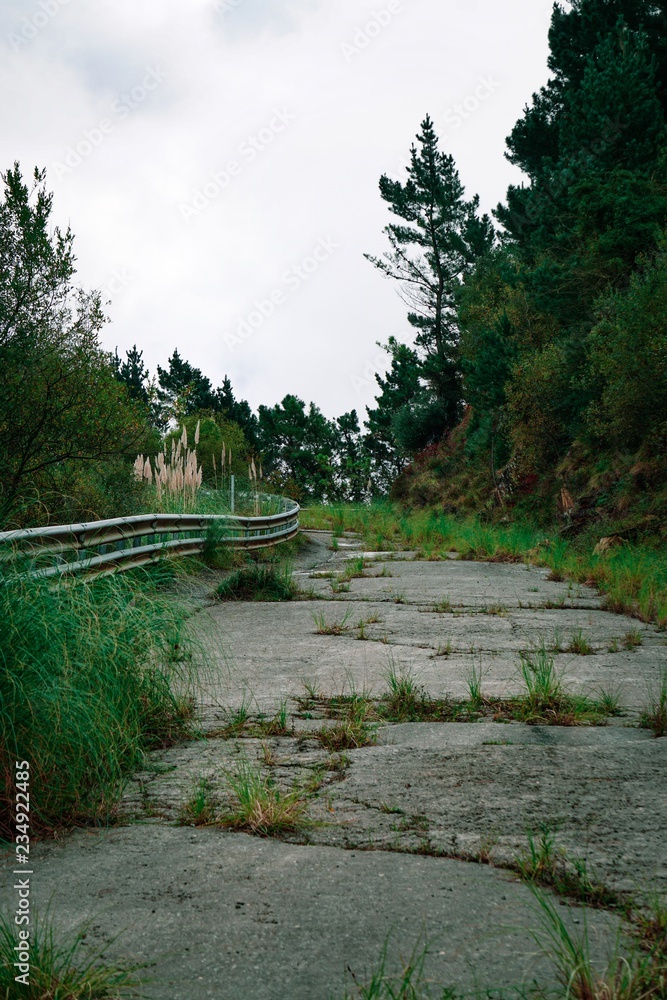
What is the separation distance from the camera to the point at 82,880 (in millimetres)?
2125

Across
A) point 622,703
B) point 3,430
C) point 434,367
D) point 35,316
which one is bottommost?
point 622,703

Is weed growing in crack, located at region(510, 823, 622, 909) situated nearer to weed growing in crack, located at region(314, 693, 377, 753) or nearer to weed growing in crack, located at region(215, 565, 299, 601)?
weed growing in crack, located at region(314, 693, 377, 753)

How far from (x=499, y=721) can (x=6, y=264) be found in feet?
26.1

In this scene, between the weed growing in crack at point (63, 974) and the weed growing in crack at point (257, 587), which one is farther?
the weed growing in crack at point (257, 587)

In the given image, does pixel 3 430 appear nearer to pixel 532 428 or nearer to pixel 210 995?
pixel 210 995

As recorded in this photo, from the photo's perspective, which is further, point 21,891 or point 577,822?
point 577,822

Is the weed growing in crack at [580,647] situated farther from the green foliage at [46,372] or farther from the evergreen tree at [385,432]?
the evergreen tree at [385,432]

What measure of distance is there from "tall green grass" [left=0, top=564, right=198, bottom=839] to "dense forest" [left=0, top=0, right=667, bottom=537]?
738mm

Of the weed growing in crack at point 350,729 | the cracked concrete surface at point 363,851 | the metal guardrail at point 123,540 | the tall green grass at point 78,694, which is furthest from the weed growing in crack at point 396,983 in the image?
the metal guardrail at point 123,540

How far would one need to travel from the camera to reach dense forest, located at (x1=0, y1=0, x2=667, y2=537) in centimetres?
895

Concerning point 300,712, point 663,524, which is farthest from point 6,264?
point 663,524

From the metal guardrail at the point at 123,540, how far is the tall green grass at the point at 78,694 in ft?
1.16

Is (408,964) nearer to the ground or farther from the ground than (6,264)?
nearer to the ground

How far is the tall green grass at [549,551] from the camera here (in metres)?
7.37
